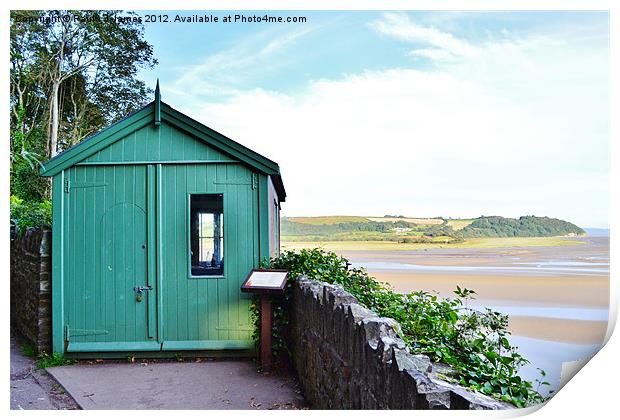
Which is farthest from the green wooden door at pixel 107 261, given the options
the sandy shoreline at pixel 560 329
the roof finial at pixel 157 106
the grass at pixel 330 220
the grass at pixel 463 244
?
the sandy shoreline at pixel 560 329

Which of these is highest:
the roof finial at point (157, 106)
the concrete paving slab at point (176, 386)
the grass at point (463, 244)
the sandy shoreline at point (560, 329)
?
the roof finial at point (157, 106)

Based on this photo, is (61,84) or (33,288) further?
(33,288)

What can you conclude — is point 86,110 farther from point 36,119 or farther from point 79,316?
point 79,316

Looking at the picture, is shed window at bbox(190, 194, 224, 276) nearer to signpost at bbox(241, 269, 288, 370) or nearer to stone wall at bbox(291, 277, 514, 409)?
signpost at bbox(241, 269, 288, 370)

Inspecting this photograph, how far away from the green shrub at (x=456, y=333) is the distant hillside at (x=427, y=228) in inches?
14.0

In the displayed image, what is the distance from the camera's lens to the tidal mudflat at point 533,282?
383 centimetres

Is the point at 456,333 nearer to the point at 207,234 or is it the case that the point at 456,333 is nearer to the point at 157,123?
the point at 207,234

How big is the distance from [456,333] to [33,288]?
177 inches

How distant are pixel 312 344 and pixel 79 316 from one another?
2.57m

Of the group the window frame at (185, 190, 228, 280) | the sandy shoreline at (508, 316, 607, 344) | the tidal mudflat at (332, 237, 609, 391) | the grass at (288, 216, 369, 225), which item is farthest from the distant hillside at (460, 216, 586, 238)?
the window frame at (185, 190, 228, 280)

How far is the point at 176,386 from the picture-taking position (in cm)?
438

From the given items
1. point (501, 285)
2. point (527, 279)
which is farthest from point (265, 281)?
Answer: point (527, 279)

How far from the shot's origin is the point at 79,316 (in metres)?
5.16

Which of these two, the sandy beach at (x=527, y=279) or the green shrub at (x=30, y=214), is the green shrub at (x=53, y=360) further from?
the sandy beach at (x=527, y=279)
